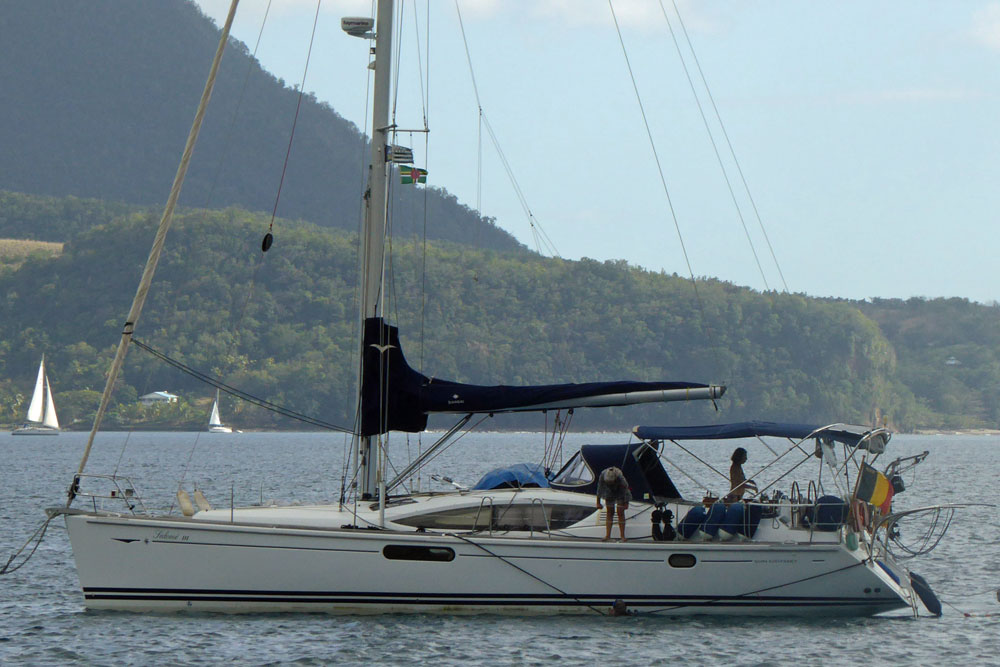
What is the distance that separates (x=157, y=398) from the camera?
167750mm

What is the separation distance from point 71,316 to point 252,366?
92.6 ft

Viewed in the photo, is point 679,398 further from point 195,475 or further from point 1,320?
point 1,320

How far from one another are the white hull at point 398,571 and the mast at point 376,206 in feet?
Result: 5.60

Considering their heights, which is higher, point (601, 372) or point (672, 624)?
point (601, 372)

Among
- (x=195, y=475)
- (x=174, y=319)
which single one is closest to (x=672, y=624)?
(x=195, y=475)

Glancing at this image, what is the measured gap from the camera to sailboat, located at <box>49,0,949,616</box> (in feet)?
54.4

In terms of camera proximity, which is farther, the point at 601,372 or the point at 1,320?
the point at 1,320

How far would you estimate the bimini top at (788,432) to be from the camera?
58.0 feet

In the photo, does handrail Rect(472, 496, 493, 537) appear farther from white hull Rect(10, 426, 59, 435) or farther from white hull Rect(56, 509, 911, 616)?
white hull Rect(10, 426, 59, 435)

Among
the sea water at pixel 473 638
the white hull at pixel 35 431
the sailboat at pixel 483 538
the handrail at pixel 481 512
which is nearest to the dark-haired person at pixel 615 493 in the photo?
the sailboat at pixel 483 538

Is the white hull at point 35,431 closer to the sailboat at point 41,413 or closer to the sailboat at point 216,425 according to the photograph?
the sailboat at point 41,413

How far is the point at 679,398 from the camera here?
56.9ft

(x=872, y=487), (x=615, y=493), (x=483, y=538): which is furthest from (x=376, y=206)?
(x=872, y=487)

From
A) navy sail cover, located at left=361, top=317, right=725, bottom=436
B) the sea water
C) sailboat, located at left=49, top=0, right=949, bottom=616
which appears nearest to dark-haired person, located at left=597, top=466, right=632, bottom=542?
sailboat, located at left=49, top=0, right=949, bottom=616
